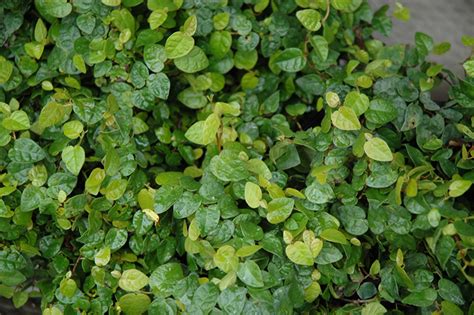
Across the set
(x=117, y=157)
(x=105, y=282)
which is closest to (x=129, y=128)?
(x=117, y=157)

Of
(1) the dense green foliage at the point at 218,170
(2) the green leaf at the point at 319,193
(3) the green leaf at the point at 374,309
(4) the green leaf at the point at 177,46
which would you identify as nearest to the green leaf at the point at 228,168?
(1) the dense green foliage at the point at 218,170

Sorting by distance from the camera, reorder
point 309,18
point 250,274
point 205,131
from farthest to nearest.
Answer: point 309,18
point 205,131
point 250,274

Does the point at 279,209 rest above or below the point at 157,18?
below

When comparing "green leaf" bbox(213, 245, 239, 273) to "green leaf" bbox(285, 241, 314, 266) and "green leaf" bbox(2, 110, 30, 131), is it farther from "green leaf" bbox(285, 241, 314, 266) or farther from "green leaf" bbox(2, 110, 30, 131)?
"green leaf" bbox(2, 110, 30, 131)

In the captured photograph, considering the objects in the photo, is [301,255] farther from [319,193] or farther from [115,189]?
[115,189]

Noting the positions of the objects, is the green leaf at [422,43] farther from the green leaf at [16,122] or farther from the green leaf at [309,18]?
the green leaf at [16,122]

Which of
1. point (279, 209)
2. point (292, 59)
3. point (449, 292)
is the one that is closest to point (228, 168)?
point (279, 209)
